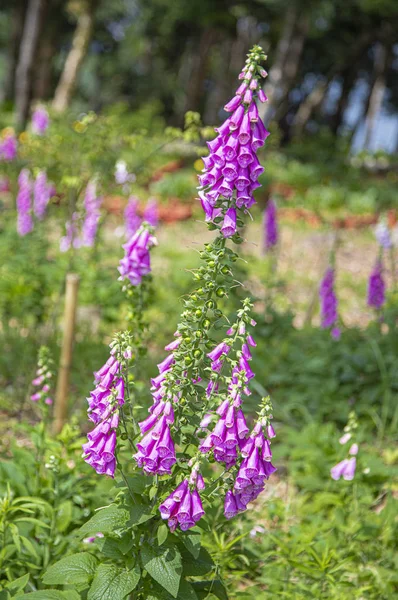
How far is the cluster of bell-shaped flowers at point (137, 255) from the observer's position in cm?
268

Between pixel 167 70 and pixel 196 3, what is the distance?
58.6 ft

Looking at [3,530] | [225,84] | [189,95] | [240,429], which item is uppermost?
[225,84]

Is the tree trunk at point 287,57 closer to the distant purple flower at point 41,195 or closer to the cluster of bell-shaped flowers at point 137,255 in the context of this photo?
the distant purple flower at point 41,195

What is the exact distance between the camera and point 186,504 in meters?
1.75

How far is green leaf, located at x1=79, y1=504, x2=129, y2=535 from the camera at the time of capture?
1.87 metres

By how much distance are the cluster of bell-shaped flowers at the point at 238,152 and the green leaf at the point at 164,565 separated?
3.32 ft

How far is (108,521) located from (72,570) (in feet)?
0.86

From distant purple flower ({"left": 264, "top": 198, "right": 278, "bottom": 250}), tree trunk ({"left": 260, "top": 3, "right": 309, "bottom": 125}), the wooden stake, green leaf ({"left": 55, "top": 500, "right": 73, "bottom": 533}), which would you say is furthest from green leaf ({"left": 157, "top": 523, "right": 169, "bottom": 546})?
tree trunk ({"left": 260, "top": 3, "right": 309, "bottom": 125})

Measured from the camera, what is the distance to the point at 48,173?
668 cm

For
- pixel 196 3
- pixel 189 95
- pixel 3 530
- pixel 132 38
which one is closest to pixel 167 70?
pixel 132 38

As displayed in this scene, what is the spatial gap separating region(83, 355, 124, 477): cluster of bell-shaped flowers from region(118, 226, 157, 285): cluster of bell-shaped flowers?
2.75 ft

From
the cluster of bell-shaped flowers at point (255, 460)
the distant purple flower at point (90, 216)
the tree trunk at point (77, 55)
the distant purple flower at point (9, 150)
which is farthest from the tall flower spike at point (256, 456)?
the tree trunk at point (77, 55)

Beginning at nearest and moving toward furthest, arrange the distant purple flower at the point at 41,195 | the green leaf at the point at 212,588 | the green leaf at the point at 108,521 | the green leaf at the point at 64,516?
the green leaf at the point at 108,521 → the green leaf at the point at 212,588 → the green leaf at the point at 64,516 → the distant purple flower at the point at 41,195

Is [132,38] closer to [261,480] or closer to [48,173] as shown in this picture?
[48,173]
